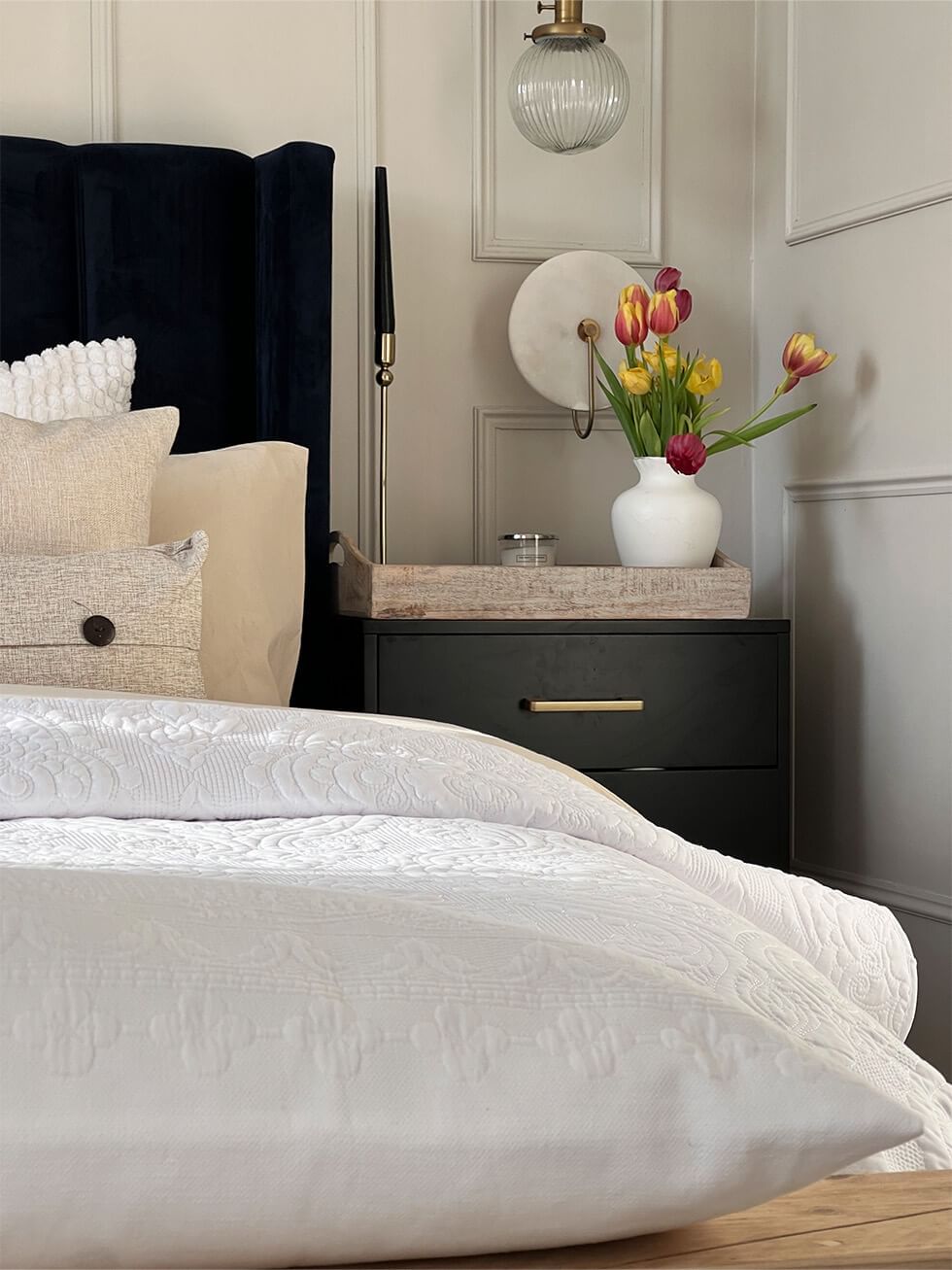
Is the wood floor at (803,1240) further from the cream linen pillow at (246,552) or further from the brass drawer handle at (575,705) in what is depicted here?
the brass drawer handle at (575,705)

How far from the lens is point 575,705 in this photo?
2.24m

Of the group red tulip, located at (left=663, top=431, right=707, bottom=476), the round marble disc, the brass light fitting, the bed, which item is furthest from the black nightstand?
the bed

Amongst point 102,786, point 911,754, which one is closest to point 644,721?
point 911,754

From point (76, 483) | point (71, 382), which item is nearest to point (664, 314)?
point (71, 382)

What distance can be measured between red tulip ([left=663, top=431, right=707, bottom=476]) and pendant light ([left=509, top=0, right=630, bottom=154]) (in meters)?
0.59

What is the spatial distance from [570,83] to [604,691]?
1.07 meters

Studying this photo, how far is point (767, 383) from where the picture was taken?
2.84 m

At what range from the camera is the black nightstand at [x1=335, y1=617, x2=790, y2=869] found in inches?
87.2

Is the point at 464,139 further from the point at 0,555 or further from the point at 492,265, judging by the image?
the point at 0,555

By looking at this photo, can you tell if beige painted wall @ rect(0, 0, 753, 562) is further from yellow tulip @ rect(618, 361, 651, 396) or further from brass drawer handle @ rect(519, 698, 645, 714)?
brass drawer handle @ rect(519, 698, 645, 714)

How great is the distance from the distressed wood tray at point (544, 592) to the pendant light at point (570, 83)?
2.66 feet

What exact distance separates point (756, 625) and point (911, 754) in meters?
0.38

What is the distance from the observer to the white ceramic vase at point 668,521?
94.7 inches

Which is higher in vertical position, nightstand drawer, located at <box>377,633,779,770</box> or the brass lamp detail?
the brass lamp detail
